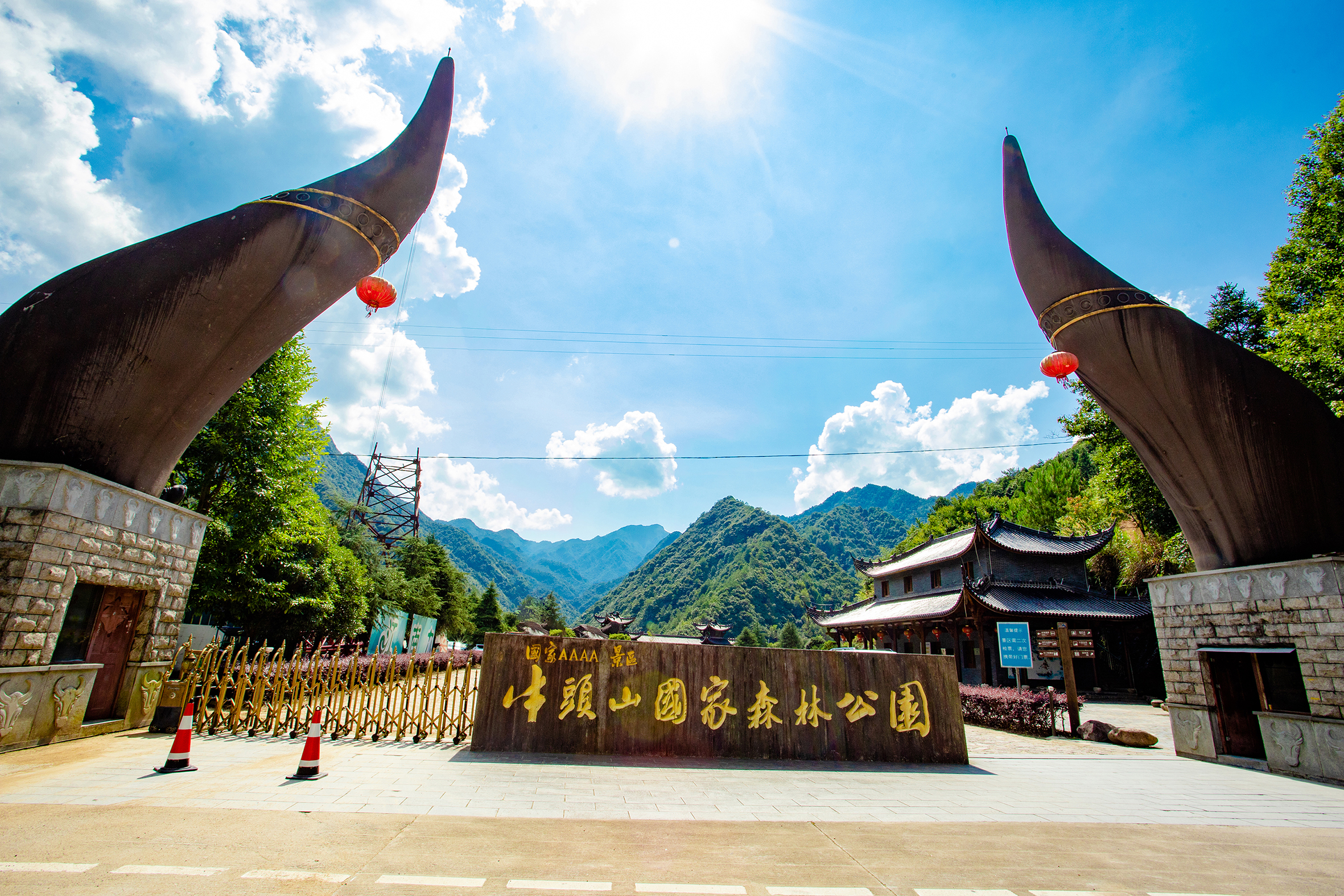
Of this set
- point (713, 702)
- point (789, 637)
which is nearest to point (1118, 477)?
point (713, 702)

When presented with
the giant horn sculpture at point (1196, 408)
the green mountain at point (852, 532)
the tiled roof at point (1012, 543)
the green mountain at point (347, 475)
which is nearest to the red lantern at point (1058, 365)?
the giant horn sculpture at point (1196, 408)

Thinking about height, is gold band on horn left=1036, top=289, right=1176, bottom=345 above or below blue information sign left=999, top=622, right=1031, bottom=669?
above

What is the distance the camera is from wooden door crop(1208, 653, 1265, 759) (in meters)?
9.54

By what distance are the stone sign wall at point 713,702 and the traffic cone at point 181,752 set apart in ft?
10.5

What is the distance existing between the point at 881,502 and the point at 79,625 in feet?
570

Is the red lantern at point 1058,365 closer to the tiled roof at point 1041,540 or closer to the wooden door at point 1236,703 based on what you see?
the wooden door at point 1236,703

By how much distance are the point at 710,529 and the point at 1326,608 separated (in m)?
108

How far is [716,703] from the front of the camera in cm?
871

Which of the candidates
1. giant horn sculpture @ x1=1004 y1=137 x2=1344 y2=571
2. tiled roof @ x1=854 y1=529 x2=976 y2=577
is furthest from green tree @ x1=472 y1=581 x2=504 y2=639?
giant horn sculpture @ x1=1004 y1=137 x2=1344 y2=571

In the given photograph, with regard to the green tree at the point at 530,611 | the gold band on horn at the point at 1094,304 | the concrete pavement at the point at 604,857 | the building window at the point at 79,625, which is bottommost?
the concrete pavement at the point at 604,857

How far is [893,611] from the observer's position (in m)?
26.4

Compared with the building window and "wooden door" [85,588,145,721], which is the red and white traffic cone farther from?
"wooden door" [85,588,145,721]

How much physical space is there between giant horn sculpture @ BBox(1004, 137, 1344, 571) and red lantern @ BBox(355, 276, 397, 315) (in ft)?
34.9

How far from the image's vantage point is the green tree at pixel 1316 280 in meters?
12.5
